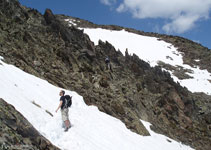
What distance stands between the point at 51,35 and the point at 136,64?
38.5 ft

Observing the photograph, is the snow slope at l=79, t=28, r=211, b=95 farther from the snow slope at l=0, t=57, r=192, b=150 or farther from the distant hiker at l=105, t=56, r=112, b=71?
the snow slope at l=0, t=57, r=192, b=150

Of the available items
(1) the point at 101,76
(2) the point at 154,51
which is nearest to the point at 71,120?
(1) the point at 101,76

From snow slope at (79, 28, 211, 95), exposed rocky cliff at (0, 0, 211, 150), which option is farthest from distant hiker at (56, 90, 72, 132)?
snow slope at (79, 28, 211, 95)

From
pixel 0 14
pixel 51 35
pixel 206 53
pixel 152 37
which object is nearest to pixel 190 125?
pixel 51 35

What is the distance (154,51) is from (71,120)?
43.2 metres

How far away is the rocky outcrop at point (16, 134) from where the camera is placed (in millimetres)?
6336

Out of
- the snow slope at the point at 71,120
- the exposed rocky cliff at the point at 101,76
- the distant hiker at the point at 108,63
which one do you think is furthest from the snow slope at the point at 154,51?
the snow slope at the point at 71,120

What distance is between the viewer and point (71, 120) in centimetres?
1205

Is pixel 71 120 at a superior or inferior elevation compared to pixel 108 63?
inferior

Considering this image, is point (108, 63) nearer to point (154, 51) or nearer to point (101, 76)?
point (101, 76)

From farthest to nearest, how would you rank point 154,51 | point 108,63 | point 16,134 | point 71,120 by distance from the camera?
point 154,51
point 108,63
point 71,120
point 16,134

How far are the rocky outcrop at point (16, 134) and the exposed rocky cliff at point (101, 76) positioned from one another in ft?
27.1

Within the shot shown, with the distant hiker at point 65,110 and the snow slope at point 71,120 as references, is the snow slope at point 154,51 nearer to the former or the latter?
the snow slope at point 71,120

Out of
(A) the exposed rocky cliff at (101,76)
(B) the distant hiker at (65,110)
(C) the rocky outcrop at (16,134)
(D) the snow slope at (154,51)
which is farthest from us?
(D) the snow slope at (154,51)
